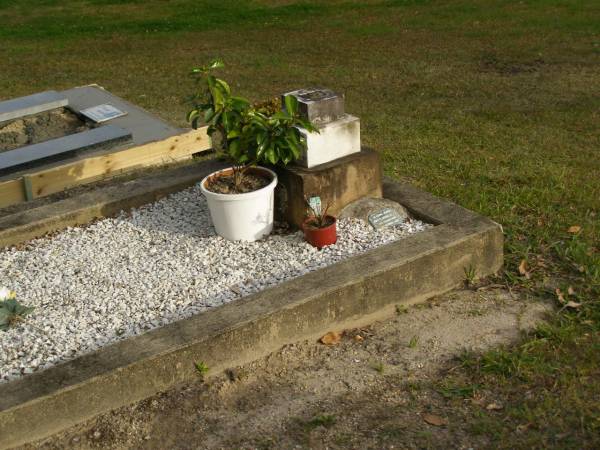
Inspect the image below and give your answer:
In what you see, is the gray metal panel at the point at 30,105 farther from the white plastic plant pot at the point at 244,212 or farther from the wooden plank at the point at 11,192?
the white plastic plant pot at the point at 244,212

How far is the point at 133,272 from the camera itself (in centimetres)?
462

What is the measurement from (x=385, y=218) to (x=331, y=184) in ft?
1.32

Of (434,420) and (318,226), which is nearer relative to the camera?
(434,420)

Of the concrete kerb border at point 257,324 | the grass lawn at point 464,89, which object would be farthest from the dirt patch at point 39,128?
the concrete kerb border at point 257,324

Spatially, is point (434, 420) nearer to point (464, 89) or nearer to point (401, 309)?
point (401, 309)

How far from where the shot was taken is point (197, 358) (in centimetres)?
379

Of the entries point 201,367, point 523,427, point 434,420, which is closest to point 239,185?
point 201,367

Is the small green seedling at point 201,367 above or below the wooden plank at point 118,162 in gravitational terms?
above

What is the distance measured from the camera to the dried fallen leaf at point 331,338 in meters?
4.16

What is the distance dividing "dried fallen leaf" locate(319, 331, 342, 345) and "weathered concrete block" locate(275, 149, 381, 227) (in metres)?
0.92

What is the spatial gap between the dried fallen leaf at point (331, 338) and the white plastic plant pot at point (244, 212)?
0.95 m

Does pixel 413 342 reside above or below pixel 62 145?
below

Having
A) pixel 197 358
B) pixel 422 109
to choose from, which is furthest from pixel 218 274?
pixel 422 109

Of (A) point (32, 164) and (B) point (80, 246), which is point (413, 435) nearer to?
(B) point (80, 246)
